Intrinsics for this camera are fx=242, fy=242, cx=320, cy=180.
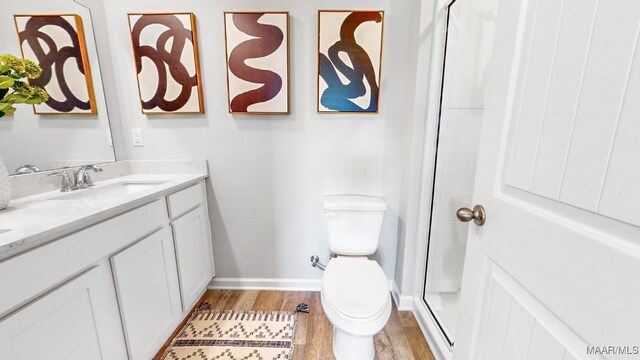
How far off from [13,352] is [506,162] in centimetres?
145

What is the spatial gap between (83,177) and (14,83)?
20.0 inches

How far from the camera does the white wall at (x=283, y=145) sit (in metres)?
1.52

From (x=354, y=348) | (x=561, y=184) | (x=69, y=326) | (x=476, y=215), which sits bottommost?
(x=354, y=348)

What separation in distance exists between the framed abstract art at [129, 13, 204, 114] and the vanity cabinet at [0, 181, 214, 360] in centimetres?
59

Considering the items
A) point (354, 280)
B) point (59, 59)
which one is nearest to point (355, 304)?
point (354, 280)

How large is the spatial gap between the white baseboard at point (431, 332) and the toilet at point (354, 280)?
35 cm

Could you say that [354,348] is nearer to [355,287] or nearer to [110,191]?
[355,287]

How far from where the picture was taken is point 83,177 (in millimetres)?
1332

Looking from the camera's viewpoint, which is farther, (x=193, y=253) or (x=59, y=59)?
(x=193, y=253)

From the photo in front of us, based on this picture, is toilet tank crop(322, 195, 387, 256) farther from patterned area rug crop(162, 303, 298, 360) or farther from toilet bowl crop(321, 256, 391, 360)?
patterned area rug crop(162, 303, 298, 360)

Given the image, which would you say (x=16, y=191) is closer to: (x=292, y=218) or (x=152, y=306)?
(x=152, y=306)

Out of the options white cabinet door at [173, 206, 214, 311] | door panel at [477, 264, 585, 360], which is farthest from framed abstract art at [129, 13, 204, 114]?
door panel at [477, 264, 585, 360]

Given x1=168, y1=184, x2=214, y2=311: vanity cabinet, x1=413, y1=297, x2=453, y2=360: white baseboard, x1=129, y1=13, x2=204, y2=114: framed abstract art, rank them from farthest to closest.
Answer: x1=129, y1=13, x2=204, y2=114: framed abstract art → x1=168, y1=184, x2=214, y2=311: vanity cabinet → x1=413, y1=297, x2=453, y2=360: white baseboard

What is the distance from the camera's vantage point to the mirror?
1.11 meters
